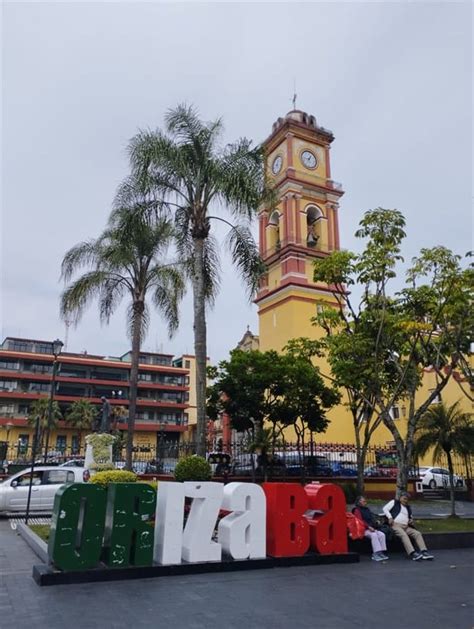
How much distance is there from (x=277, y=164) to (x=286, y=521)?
104ft

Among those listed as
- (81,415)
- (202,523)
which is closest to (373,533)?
(202,523)

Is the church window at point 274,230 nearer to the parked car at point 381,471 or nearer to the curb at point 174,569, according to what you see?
the parked car at point 381,471

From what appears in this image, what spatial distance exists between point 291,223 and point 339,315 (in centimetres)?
2043

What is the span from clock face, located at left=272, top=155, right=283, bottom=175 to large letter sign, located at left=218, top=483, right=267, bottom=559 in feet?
102

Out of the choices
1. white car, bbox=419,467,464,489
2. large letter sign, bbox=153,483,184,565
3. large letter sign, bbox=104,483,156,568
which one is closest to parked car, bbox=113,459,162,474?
large letter sign, bbox=153,483,184,565

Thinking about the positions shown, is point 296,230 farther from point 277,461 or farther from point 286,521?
point 286,521

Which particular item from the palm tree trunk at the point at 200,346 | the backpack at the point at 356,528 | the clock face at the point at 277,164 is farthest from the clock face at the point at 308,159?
the backpack at the point at 356,528

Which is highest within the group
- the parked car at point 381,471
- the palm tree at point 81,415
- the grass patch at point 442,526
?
the palm tree at point 81,415

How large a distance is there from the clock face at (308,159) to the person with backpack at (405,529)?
30.0m

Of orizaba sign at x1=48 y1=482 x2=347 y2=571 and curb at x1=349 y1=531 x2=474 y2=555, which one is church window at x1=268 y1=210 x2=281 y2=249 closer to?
curb at x1=349 y1=531 x2=474 y2=555

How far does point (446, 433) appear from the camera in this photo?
17000 millimetres

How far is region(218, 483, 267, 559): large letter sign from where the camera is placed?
8.28 m

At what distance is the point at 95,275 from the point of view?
1889cm

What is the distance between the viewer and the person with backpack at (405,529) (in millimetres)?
9469
